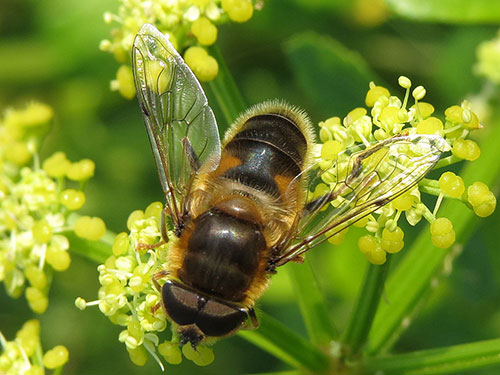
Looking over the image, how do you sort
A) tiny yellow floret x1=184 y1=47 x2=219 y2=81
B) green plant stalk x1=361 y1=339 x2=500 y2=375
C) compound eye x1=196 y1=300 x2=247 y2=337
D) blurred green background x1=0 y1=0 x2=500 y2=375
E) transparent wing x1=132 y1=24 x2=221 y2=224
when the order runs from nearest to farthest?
compound eye x1=196 y1=300 x2=247 y2=337 → green plant stalk x1=361 y1=339 x2=500 y2=375 → transparent wing x1=132 y1=24 x2=221 y2=224 → tiny yellow floret x1=184 y1=47 x2=219 y2=81 → blurred green background x1=0 y1=0 x2=500 y2=375

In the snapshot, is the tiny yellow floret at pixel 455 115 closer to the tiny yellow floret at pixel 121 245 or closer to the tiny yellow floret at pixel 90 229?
Result: the tiny yellow floret at pixel 121 245

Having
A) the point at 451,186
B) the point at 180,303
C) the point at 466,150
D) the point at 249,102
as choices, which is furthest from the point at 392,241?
the point at 249,102

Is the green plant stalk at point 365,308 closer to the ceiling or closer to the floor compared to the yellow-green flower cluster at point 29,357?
closer to the ceiling

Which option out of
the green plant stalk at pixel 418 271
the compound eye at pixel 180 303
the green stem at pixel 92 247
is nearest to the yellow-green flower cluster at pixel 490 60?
the green plant stalk at pixel 418 271

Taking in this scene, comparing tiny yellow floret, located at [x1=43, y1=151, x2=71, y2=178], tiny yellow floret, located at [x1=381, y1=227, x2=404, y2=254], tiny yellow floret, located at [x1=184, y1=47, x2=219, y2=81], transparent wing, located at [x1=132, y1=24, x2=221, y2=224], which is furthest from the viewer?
tiny yellow floret, located at [x1=43, y1=151, x2=71, y2=178]

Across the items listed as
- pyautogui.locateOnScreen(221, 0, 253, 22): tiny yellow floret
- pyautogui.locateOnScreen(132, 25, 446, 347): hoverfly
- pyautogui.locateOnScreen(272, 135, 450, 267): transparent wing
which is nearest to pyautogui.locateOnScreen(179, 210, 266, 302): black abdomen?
pyautogui.locateOnScreen(132, 25, 446, 347): hoverfly

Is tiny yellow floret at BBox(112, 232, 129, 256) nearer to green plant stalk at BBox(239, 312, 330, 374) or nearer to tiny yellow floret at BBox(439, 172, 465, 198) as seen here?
green plant stalk at BBox(239, 312, 330, 374)

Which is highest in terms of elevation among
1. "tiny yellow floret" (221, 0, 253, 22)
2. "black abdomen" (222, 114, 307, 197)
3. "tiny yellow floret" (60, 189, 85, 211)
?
"tiny yellow floret" (221, 0, 253, 22)
